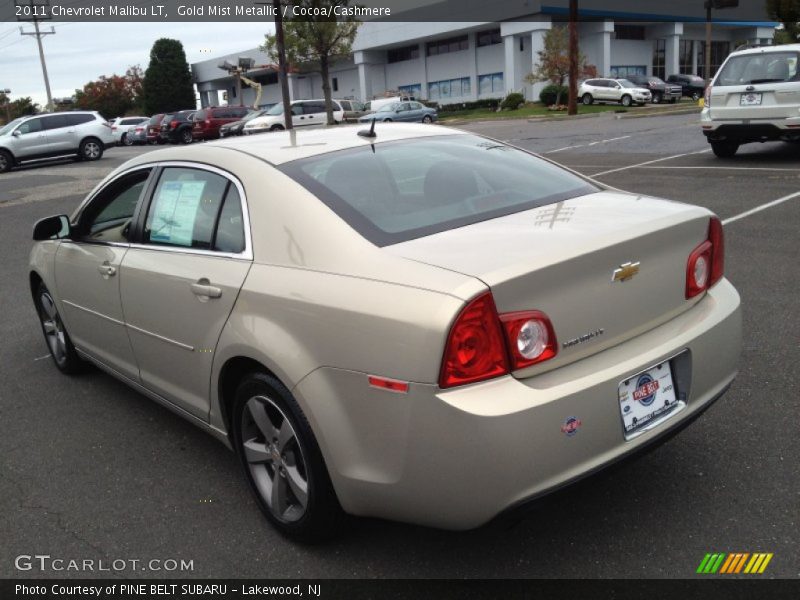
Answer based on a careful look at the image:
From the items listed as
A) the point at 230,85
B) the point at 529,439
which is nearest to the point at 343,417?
the point at 529,439

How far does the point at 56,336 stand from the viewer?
5.40 m

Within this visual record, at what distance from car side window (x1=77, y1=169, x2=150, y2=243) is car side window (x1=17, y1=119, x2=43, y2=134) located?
25.5 meters

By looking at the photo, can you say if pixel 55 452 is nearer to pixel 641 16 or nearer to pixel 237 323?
pixel 237 323

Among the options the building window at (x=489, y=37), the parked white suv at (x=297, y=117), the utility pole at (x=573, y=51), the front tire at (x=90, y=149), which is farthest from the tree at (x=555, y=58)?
the front tire at (x=90, y=149)

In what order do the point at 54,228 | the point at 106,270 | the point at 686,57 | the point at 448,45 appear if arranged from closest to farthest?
the point at 106,270, the point at 54,228, the point at 448,45, the point at 686,57

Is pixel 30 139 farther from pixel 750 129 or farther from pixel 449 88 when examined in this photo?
pixel 449 88

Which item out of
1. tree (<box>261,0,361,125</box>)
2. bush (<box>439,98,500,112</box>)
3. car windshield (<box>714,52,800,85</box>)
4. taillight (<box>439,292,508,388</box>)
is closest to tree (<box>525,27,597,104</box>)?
bush (<box>439,98,500,112</box>)

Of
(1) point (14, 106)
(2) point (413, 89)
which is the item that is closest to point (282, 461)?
(2) point (413, 89)

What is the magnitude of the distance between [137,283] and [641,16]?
196 ft

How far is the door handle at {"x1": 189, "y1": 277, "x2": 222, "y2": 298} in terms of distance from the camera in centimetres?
324

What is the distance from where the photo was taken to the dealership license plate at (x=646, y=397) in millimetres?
2682

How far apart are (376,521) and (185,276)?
1363 millimetres

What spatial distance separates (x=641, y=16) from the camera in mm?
56688

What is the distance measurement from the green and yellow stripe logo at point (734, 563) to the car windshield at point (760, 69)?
37.6 feet
